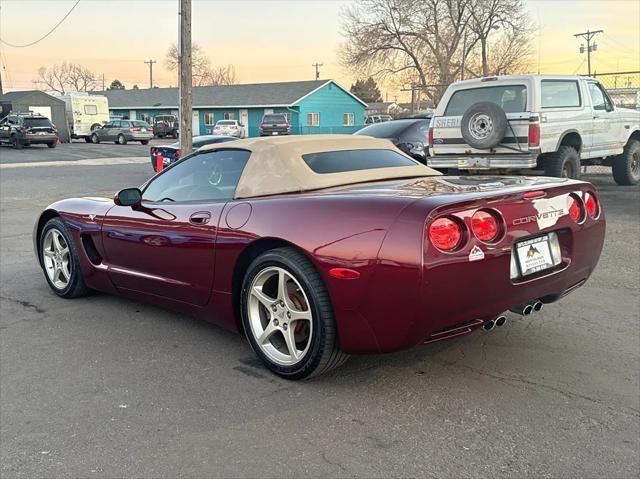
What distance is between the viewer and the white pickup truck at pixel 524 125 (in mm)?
9555

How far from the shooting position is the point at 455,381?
11.4 feet

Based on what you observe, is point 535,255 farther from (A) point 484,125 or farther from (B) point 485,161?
(B) point 485,161

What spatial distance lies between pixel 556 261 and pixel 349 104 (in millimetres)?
55809

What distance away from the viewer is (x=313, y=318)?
10.8 feet

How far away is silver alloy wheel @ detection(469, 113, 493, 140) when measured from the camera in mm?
9486

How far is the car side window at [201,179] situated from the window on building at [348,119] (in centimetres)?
5335

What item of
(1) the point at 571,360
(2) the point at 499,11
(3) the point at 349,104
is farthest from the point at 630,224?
(3) the point at 349,104

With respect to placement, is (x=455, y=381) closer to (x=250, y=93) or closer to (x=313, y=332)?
(x=313, y=332)

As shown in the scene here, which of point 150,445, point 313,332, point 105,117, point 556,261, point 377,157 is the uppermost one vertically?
point 105,117

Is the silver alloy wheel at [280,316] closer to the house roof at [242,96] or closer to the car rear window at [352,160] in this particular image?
the car rear window at [352,160]

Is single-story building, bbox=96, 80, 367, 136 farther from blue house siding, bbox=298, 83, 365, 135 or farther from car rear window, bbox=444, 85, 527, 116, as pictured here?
car rear window, bbox=444, 85, 527, 116

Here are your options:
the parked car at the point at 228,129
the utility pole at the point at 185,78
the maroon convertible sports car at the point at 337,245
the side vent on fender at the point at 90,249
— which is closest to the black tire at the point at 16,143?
the parked car at the point at 228,129

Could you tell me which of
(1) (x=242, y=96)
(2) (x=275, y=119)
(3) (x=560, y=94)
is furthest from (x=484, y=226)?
(1) (x=242, y=96)

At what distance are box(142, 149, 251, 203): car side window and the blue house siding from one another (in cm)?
4593
